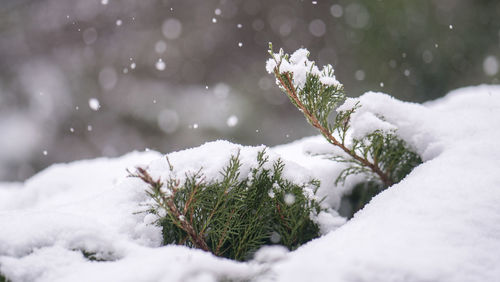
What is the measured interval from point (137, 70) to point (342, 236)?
372 inches

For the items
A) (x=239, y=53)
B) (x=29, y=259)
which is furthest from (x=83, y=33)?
(x=29, y=259)

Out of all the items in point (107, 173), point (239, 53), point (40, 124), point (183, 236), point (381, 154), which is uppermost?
point (239, 53)

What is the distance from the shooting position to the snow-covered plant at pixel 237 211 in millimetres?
1109

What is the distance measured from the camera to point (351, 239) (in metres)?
0.96

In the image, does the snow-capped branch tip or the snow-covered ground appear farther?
the snow-capped branch tip

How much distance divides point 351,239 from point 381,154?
610 millimetres

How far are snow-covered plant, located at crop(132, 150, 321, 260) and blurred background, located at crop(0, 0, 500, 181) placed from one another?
280 inches

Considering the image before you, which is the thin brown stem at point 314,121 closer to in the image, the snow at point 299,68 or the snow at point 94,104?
the snow at point 299,68

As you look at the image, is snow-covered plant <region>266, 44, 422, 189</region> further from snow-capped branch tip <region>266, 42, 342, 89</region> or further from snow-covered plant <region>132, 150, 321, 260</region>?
snow-covered plant <region>132, 150, 321, 260</region>

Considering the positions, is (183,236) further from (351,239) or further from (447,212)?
(447,212)

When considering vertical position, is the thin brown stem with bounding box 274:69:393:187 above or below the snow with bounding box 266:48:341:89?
below

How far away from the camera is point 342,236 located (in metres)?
1.00

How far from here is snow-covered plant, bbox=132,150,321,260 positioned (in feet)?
3.64

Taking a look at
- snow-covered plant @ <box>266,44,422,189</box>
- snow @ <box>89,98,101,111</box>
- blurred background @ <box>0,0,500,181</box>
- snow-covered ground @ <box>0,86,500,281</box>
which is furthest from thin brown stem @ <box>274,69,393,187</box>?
snow @ <box>89,98,101,111</box>
